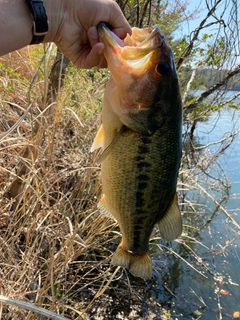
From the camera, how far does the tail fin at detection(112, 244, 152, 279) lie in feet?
5.97

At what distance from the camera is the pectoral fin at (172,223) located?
68.1 inches

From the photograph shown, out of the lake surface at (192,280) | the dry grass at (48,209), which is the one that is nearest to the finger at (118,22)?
the dry grass at (48,209)

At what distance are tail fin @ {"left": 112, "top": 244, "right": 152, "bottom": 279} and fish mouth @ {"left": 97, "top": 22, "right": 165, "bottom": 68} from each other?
95 cm

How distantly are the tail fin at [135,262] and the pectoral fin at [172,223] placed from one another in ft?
0.59

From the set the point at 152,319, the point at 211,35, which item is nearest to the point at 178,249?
the point at 152,319

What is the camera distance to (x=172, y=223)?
1738 millimetres

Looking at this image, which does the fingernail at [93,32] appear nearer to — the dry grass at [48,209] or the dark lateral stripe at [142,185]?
the dark lateral stripe at [142,185]

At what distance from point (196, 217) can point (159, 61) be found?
469 cm

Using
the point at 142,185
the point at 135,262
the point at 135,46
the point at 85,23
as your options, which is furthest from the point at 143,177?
the point at 85,23

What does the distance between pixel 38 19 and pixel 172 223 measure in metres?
1.14

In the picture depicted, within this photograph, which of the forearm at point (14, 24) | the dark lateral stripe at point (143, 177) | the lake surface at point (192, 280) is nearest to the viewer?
the forearm at point (14, 24)

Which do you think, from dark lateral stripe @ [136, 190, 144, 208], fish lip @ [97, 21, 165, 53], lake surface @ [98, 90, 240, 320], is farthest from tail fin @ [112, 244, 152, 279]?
lake surface @ [98, 90, 240, 320]

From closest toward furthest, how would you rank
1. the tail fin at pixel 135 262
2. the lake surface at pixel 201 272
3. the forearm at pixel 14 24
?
the forearm at pixel 14 24
the tail fin at pixel 135 262
the lake surface at pixel 201 272

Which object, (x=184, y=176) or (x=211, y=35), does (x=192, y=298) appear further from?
(x=211, y=35)
